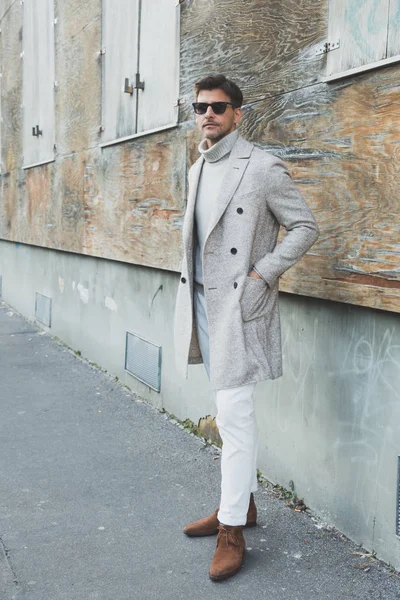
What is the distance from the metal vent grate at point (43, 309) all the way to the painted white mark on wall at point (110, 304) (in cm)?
229

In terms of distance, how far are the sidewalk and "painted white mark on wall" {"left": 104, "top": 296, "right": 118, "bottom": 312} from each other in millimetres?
1185

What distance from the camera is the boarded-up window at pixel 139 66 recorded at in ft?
18.0

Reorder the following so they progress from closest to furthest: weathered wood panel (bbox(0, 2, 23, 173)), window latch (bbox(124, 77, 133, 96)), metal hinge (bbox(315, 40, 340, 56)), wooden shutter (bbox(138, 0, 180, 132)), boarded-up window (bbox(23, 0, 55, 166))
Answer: metal hinge (bbox(315, 40, 340, 56))
wooden shutter (bbox(138, 0, 180, 132))
window latch (bbox(124, 77, 133, 96))
boarded-up window (bbox(23, 0, 55, 166))
weathered wood panel (bbox(0, 2, 23, 173))

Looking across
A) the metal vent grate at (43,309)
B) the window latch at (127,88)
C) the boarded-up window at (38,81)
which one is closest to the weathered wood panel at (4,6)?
the boarded-up window at (38,81)

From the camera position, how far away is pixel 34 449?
4934 mm

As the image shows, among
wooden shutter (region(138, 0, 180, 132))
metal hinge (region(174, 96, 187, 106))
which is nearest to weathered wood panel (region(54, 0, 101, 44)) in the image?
wooden shutter (region(138, 0, 180, 132))

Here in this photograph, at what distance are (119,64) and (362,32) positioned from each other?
3.59 m

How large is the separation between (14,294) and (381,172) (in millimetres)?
8926

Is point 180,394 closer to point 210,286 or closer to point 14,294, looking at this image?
point 210,286

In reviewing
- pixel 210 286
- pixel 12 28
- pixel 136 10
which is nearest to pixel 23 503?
pixel 210 286

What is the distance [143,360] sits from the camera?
6.12 meters

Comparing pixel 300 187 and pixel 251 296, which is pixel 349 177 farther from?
pixel 251 296

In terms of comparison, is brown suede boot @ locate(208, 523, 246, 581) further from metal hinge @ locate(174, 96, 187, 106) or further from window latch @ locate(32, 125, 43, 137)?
window latch @ locate(32, 125, 43, 137)

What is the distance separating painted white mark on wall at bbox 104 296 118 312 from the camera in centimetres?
686
